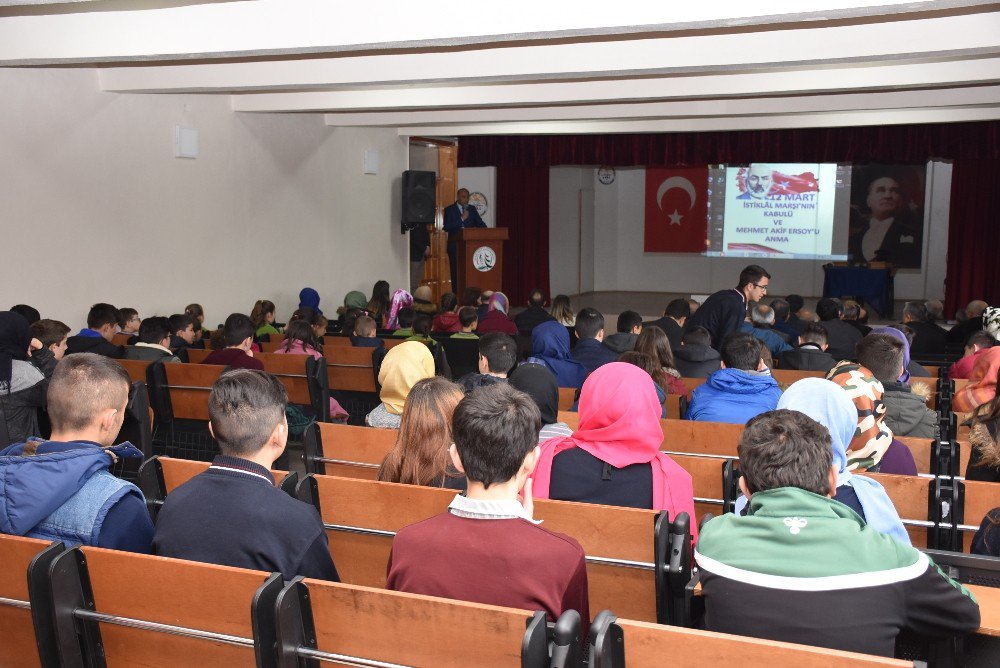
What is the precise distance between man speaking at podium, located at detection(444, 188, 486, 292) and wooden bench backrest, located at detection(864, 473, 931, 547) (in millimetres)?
10992

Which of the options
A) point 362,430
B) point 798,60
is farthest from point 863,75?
point 362,430

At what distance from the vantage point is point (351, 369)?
6.43m

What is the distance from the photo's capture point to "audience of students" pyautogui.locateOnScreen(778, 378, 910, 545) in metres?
2.62

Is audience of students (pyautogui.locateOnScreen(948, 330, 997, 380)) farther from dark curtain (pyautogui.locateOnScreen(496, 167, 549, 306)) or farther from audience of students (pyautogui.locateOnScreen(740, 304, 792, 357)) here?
dark curtain (pyautogui.locateOnScreen(496, 167, 549, 306))

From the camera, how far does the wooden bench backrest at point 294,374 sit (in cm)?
572

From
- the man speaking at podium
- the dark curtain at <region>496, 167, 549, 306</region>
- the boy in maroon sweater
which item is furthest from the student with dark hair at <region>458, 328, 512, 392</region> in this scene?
the dark curtain at <region>496, 167, 549, 306</region>

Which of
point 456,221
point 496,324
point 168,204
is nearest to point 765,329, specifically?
point 496,324

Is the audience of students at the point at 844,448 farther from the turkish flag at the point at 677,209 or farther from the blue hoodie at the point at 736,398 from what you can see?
the turkish flag at the point at 677,209

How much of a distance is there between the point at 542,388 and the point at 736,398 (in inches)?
38.8

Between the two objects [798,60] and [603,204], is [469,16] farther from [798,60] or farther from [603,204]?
[603,204]

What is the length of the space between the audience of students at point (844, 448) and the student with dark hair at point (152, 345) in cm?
428

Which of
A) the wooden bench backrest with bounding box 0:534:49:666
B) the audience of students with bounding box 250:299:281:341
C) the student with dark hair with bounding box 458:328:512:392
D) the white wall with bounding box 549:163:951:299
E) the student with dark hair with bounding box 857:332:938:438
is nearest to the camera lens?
the wooden bench backrest with bounding box 0:534:49:666

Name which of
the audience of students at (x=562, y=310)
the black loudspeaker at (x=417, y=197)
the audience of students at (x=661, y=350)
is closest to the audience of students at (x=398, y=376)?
the audience of students at (x=661, y=350)

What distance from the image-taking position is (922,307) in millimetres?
8375
